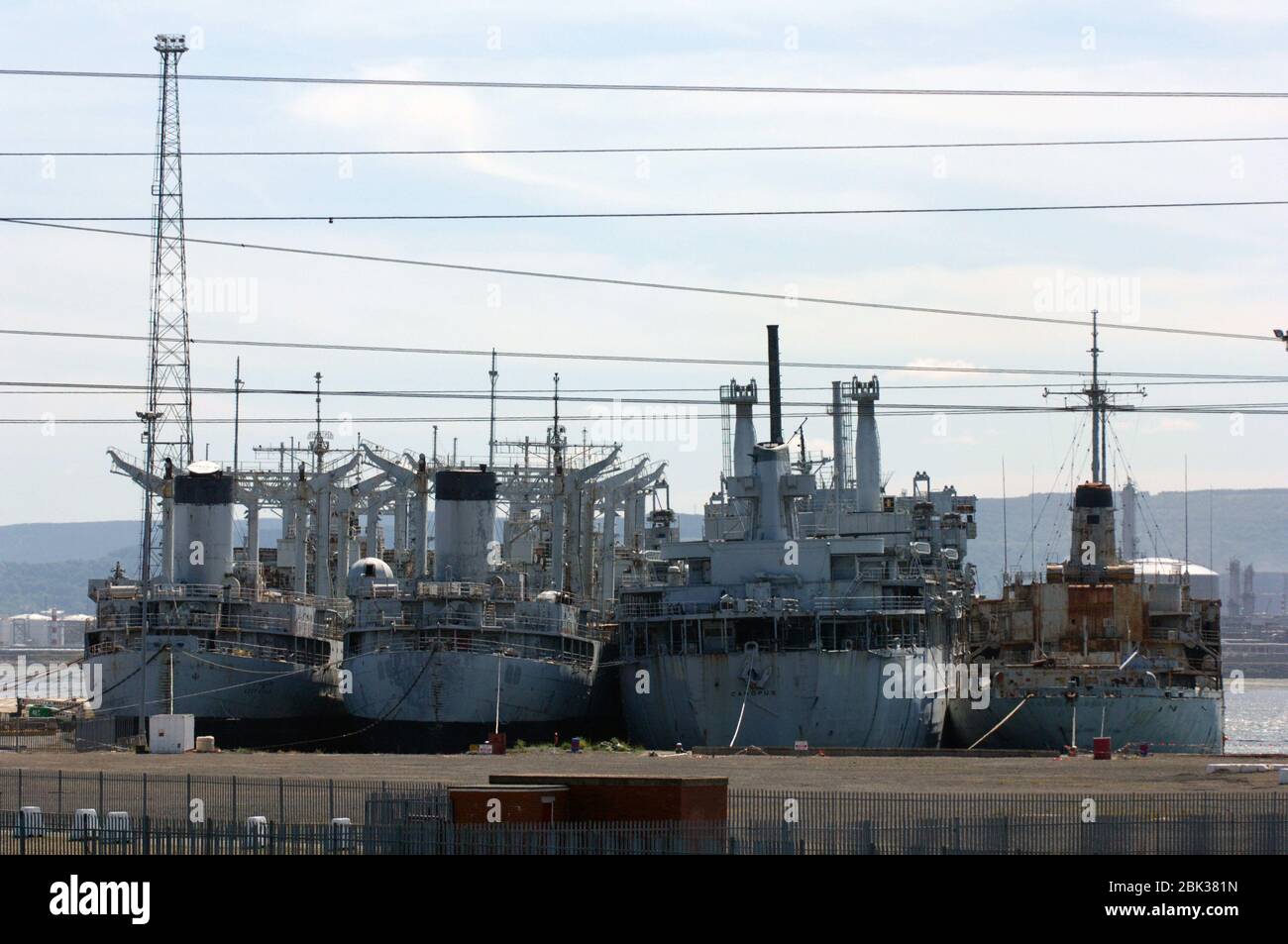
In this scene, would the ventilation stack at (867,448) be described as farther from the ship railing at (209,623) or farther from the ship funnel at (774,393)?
the ship railing at (209,623)

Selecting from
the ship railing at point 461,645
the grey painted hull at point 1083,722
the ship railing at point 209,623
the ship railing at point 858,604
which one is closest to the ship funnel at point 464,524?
the ship railing at point 461,645

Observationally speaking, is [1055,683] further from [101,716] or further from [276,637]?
[101,716]

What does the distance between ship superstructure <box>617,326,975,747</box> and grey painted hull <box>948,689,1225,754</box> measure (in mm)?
2350

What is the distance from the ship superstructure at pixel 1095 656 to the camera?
87.2m

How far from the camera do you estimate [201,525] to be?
288 ft

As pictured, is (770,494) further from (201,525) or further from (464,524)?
(201,525)

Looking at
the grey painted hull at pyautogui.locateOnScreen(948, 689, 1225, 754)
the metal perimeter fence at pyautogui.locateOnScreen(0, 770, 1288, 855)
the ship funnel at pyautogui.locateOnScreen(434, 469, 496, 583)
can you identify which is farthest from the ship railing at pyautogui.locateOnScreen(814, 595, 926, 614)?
the metal perimeter fence at pyautogui.locateOnScreen(0, 770, 1288, 855)

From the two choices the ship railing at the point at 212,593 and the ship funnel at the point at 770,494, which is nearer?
the ship funnel at the point at 770,494

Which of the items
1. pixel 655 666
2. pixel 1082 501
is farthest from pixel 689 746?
pixel 1082 501

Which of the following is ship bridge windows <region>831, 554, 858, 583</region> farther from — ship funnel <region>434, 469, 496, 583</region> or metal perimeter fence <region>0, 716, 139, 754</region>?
metal perimeter fence <region>0, 716, 139, 754</region>

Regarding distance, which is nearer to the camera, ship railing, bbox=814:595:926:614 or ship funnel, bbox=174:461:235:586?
ship railing, bbox=814:595:926:614

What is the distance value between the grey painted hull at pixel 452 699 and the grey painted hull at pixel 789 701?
5.51 m

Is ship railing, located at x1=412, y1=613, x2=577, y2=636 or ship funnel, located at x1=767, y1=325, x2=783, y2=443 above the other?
ship funnel, located at x1=767, y1=325, x2=783, y2=443

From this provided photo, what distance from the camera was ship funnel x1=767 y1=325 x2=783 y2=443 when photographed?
88562mm
